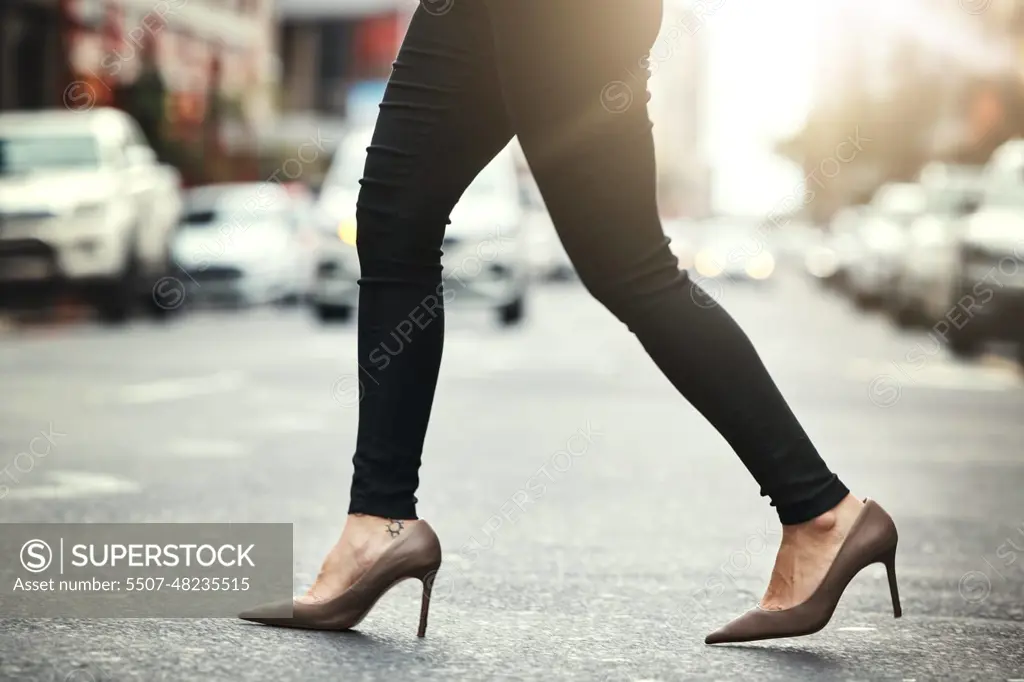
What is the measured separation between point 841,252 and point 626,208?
34586mm

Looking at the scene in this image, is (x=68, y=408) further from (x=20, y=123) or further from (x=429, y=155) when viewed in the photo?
(x=20, y=123)

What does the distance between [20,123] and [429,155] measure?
1707 cm

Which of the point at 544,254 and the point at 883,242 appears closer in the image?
the point at 883,242

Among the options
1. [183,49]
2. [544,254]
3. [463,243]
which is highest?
[183,49]

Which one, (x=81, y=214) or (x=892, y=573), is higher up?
(x=892, y=573)

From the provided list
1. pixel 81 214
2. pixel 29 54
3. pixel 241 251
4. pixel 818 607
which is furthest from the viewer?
pixel 29 54

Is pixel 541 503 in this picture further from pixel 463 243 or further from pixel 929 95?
pixel 929 95

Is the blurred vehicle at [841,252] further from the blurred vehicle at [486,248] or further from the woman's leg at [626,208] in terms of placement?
the woman's leg at [626,208]

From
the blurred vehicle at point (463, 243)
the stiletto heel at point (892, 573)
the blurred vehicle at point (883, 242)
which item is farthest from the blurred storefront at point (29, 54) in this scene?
the stiletto heel at point (892, 573)

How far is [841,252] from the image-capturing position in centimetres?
3728

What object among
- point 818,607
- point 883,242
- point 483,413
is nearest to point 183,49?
point 883,242

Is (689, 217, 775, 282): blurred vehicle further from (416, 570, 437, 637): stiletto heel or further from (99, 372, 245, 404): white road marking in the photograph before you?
(416, 570, 437, 637): stiletto heel

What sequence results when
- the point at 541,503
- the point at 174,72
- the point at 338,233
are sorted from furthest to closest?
1. the point at 174,72
2. the point at 338,233
3. the point at 541,503

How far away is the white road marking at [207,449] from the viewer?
6902 millimetres
